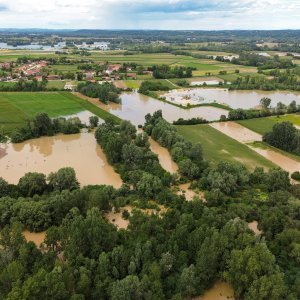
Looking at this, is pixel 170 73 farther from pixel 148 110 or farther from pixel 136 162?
pixel 136 162

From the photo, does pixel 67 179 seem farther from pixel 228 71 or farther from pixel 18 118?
pixel 228 71

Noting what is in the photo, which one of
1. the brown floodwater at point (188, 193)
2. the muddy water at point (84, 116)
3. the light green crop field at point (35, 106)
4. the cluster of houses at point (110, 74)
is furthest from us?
the cluster of houses at point (110, 74)

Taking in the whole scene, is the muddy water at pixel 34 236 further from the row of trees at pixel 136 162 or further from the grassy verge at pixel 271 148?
the grassy verge at pixel 271 148

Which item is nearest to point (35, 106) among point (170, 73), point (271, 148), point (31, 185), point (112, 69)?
point (31, 185)

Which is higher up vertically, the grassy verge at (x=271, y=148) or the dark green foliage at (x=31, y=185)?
the dark green foliage at (x=31, y=185)

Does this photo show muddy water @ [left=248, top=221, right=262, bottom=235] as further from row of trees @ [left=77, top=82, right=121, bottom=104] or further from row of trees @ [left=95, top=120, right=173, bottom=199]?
row of trees @ [left=77, top=82, right=121, bottom=104]

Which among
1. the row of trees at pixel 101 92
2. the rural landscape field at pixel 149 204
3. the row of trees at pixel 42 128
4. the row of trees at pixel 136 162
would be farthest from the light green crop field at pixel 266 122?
the row of trees at pixel 42 128
